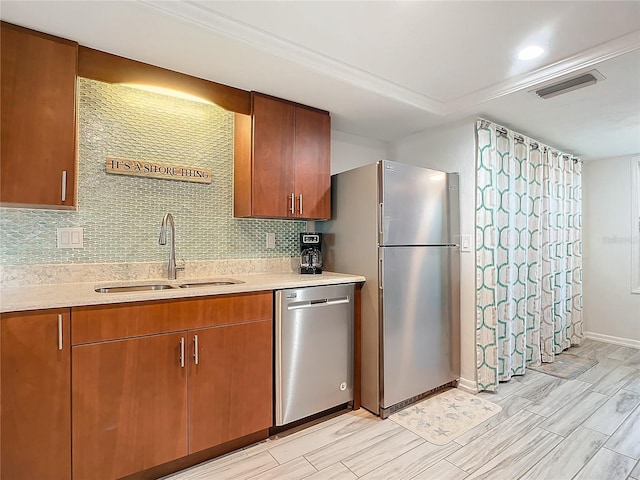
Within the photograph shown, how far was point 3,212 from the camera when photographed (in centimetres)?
178

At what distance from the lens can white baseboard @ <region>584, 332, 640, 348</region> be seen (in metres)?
3.94

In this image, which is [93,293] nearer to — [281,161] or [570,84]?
[281,161]

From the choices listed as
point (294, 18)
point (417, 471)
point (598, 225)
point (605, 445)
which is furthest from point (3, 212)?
point (598, 225)

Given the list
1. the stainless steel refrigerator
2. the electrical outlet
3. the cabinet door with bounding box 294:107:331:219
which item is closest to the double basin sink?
the electrical outlet

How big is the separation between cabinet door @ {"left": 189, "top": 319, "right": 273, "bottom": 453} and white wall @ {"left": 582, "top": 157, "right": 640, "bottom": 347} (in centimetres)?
444

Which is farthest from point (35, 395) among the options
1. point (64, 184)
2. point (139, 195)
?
point (139, 195)

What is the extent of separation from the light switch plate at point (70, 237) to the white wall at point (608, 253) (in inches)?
214

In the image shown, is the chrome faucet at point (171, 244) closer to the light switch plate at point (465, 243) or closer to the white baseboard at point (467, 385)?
the light switch plate at point (465, 243)

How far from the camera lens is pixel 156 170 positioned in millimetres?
2199

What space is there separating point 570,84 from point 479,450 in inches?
93.3

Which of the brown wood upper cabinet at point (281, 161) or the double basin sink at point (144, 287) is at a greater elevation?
the brown wood upper cabinet at point (281, 161)

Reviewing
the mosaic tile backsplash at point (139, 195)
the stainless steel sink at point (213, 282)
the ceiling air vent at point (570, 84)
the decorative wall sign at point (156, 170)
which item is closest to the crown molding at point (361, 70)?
the ceiling air vent at point (570, 84)

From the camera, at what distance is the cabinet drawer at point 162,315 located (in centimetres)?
149

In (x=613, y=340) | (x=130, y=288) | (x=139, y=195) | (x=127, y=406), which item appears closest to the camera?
(x=127, y=406)
